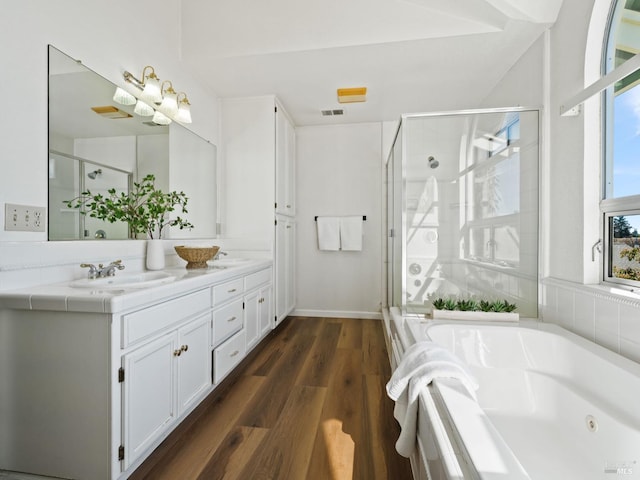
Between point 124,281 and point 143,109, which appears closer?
point 124,281

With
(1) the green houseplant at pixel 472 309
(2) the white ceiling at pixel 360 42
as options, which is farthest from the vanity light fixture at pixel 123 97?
(1) the green houseplant at pixel 472 309

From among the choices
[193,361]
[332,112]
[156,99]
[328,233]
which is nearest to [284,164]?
[332,112]

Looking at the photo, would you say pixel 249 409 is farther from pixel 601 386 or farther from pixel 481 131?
pixel 481 131

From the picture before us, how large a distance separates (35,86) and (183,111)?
3.20 ft

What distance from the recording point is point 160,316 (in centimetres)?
130

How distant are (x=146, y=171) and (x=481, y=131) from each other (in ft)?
7.02

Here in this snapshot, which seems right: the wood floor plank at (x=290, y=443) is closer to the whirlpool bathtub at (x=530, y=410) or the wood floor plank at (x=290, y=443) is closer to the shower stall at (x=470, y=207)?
the whirlpool bathtub at (x=530, y=410)

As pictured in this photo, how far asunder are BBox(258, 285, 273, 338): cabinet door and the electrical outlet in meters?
1.45

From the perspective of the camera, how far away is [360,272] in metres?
3.50

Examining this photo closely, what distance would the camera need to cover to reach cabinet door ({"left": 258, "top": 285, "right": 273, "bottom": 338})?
2.47 metres

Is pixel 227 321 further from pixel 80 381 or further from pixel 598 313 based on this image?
pixel 598 313

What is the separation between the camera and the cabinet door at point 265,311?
2469 millimetres

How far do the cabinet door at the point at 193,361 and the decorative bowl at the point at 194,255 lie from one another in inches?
17.9

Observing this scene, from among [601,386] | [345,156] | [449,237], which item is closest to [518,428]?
[601,386]
